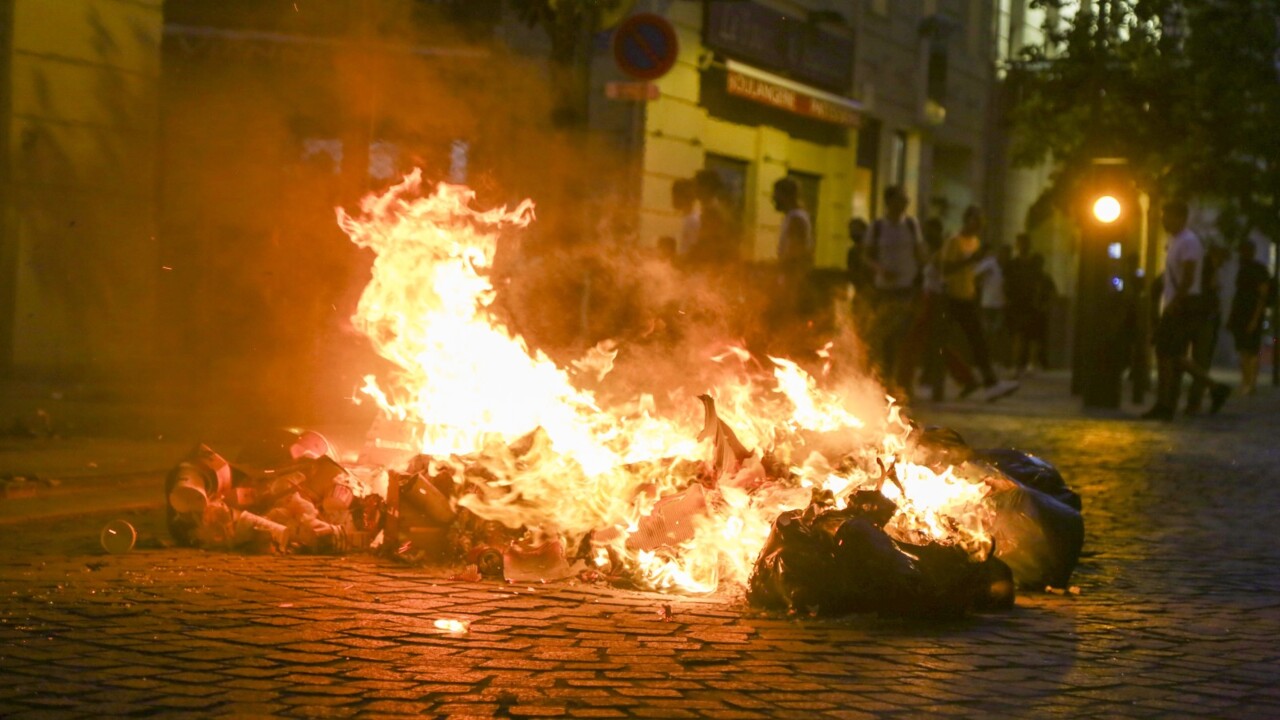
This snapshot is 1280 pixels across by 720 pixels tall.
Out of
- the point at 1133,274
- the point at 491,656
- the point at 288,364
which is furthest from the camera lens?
the point at 1133,274

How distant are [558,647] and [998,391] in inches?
Answer: 509

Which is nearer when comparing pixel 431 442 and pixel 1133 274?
pixel 431 442

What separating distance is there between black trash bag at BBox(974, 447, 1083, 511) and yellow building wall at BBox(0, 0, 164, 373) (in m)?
Result: 8.75

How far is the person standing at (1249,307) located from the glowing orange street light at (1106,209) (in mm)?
5318

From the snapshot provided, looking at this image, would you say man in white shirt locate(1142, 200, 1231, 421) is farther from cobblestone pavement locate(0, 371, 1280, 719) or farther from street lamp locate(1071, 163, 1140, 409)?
cobblestone pavement locate(0, 371, 1280, 719)

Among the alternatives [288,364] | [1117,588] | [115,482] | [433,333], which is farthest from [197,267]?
[1117,588]

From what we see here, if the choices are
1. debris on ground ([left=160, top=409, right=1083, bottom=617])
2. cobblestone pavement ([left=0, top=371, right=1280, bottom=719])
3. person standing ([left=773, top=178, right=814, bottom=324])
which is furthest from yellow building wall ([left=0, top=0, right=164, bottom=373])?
debris on ground ([left=160, top=409, right=1083, bottom=617])

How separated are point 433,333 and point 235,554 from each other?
1350 mm

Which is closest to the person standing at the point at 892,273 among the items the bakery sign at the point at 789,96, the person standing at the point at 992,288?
the bakery sign at the point at 789,96

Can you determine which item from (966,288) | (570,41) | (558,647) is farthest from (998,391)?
(558,647)

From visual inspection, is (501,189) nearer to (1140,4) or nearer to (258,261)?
(258,261)

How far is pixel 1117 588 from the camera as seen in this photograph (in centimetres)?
668

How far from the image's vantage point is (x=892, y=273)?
1585 cm

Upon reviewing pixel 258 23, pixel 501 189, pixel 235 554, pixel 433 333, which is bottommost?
pixel 235 554
